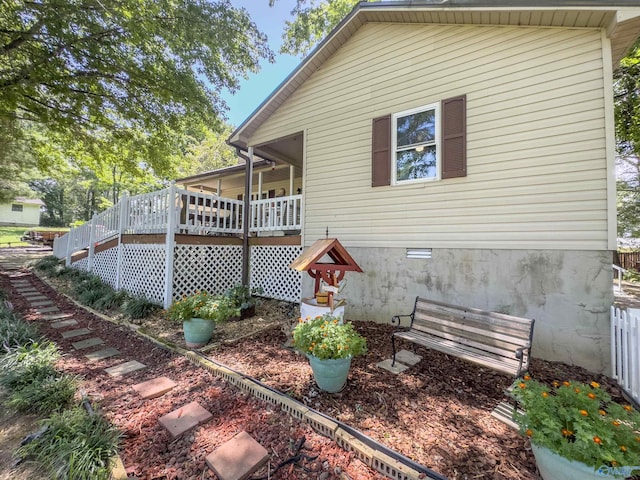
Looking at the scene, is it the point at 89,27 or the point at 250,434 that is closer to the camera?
the point at 250,434

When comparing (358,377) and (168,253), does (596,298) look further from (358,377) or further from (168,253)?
(168,253)

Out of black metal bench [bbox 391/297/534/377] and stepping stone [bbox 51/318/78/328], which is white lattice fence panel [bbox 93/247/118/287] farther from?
black metal bench [bbox 391/297/534/377]

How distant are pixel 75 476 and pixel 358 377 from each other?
8.89 feet

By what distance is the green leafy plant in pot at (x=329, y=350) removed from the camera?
2.89 metres

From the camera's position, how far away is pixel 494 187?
4.53 m

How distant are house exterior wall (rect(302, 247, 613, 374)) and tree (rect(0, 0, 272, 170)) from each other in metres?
8.31

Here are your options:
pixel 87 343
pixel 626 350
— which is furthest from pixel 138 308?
pixel 626 350

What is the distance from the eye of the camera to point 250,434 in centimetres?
242

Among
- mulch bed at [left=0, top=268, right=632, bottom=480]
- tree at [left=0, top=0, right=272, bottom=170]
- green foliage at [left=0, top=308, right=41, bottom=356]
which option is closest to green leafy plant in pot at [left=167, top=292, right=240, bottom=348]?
mulch bed at [left=0, top=268, right=632, bottom=480]

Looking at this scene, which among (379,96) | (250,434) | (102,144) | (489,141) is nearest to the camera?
(250,434)

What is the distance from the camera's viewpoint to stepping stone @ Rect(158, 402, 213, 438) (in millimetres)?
2482

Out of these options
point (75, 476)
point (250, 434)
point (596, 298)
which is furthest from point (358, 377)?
point (596, 298)

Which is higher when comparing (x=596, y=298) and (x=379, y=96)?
(x=379, y=96)

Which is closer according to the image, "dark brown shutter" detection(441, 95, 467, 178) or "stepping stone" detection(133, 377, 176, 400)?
"stepping stone" detection(133, 377, 176, 400)
